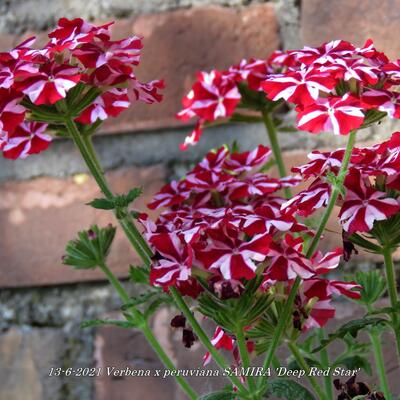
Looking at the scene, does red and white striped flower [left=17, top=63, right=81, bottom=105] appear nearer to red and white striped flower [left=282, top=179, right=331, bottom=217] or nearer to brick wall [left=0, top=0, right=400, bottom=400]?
red and white striped flower [left=282, top=179, right=331, bottom=217]

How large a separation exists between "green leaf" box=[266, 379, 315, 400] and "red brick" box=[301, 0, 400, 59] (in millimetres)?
417

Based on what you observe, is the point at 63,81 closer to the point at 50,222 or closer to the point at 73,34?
the point at 73,34

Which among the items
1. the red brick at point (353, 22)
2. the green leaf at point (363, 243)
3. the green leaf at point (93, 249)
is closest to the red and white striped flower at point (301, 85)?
the green leaf at point (363, 243)

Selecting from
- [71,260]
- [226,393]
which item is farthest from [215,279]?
[71,260]

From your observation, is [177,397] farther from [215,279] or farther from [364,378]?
[215,279]

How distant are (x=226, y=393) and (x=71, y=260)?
0.69ft

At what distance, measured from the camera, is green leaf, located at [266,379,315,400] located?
21.0 inches

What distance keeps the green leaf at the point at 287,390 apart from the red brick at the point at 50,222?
0.35m

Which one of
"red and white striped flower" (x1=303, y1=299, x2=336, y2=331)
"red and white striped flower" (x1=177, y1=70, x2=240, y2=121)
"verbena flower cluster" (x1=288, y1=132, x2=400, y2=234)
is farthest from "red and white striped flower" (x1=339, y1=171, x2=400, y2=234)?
"red and white striped flower" (x1=177, y1=70, x2=240, y2=121)

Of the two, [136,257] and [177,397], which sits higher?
[136,257]

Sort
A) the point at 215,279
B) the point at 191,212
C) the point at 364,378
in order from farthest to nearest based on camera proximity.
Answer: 1. the point at 364,378
2. the point at 191,212
3. the point at 215,279

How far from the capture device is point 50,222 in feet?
2.91

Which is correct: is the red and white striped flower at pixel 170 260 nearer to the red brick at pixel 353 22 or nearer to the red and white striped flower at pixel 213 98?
the red and white striped flower at pixel 213 98

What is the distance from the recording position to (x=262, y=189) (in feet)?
2.05
